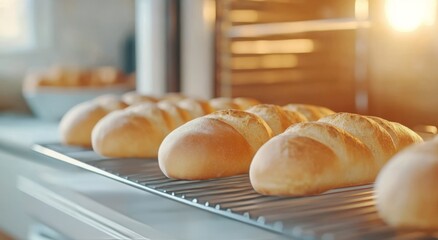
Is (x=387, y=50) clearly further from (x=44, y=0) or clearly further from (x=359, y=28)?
(x=44, y=0)

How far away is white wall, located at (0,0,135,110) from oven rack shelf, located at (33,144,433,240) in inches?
54.6

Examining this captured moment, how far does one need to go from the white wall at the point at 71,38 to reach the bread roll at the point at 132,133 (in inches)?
48.3

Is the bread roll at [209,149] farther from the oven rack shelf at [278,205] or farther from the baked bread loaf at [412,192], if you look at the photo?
the baked bread loaf at [412,192]

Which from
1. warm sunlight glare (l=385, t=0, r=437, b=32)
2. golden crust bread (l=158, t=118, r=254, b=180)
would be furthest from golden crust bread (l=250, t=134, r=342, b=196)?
warm sunlight glare (l=385, t=0, r=437, b=32)

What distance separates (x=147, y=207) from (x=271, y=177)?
21 centimetres

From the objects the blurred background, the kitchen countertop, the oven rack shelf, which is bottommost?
the kitchen countertop

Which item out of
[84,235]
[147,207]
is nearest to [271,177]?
[147,207]

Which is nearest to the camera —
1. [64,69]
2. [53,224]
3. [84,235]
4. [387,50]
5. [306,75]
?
[84,235]

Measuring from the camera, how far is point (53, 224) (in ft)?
4.17

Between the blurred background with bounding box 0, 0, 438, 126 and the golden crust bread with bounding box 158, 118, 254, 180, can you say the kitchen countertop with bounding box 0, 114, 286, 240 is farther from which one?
the blurred background with bounding box 0, 0, 438, 126

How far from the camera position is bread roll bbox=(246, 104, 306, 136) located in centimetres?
117

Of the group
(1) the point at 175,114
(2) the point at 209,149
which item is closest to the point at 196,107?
(1) the point at 175,114

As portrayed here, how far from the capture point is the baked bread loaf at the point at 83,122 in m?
1.41

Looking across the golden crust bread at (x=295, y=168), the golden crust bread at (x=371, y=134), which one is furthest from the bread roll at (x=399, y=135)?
the golden crust bread at (x=295, y=168)
